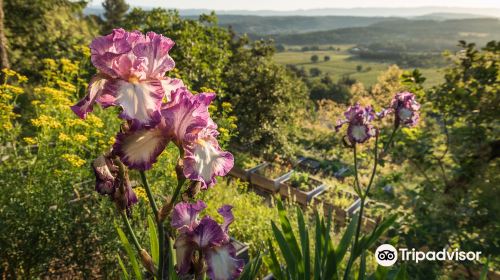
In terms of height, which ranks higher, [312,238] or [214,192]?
[214,192]

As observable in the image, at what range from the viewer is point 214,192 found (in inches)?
162

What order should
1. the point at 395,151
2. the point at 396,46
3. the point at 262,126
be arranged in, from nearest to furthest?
the point at 395,151, the point at 262,126, the point at 396,46

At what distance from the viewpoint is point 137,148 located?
88 centimetres

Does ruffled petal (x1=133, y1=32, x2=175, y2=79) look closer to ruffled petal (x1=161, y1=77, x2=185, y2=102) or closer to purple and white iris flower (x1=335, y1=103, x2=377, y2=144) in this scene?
ruffled petal (x1=161, y1=77, x2=185, y2=102)

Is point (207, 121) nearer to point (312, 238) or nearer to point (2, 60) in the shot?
point (312, 238)

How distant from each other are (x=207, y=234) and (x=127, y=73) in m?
0.50

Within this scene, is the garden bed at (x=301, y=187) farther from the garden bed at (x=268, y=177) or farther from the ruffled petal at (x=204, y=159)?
the ruffled petal at (x=204, y=159)

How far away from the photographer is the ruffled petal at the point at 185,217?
1042mm

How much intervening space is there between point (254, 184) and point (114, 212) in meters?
4.64

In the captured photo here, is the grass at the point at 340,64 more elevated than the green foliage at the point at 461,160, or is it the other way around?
the green foliage at the point at 461,160

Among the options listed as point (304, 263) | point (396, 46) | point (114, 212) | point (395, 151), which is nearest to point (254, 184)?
point (395, 151)

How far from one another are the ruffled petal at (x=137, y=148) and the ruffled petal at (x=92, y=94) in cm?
14

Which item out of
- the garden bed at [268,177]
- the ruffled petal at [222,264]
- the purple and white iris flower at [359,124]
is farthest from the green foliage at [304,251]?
the garden bed at [268,177]

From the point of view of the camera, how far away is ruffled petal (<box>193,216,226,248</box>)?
1001 mm
